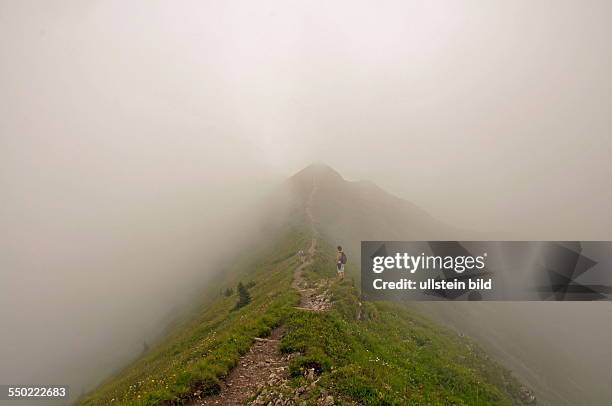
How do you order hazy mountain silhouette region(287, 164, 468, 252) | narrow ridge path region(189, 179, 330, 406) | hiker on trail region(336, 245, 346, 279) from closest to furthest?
narrow ridge path region(189, 179, 330, 406) < hiker on trail region(336, 245, 346, 279) < hazy mountain silhouette region(287, 164, 468, 252)

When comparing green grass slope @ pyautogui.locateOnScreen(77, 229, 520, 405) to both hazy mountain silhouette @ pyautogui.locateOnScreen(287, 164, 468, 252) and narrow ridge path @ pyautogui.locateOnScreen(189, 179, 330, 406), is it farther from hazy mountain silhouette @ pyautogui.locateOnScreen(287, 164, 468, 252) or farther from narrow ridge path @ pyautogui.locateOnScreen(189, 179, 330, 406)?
hazy mountain silhouette @ pyautogui.locateOnScreen(287, 164, 468, 252)

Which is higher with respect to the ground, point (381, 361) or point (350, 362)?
point (350, 362)

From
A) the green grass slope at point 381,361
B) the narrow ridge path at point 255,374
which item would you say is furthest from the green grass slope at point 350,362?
the narrow ridge path at point 255,374

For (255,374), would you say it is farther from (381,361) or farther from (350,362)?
(381,361)

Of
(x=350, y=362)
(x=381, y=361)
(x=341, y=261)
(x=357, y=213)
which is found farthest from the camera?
(x=357, y=213)

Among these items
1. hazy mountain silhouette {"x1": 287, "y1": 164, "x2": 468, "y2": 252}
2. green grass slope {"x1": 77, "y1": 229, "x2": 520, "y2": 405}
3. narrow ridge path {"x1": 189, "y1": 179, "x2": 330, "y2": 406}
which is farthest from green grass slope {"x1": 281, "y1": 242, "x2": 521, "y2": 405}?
hazy mountain silhouette {"x1": 287, "y1": 164, "x2": 468, "y2": 252}

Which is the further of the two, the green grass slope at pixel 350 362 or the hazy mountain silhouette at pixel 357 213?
the hazy mountain silhouette at pixel 357 213

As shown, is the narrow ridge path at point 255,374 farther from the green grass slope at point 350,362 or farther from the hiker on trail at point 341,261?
the hiker on trail at point 341,261

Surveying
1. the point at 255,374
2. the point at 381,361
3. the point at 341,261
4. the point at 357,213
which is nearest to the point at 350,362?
the point at 381,361

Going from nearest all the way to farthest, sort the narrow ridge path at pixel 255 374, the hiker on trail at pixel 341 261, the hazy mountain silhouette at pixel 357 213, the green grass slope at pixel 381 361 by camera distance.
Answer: the narrow ridge path at pixel 255 374
the green grass slope at pixel 381 361
the hiker on trail at pixel 341 261
the hazy mountain silhouette at pixel 357 213

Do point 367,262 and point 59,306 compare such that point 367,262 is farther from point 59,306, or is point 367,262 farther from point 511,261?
point 59,306

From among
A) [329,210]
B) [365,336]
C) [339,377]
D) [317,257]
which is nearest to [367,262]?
[365,336]

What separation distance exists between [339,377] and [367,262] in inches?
537

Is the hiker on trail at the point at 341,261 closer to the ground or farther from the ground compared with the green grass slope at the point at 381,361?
farther from the ground
